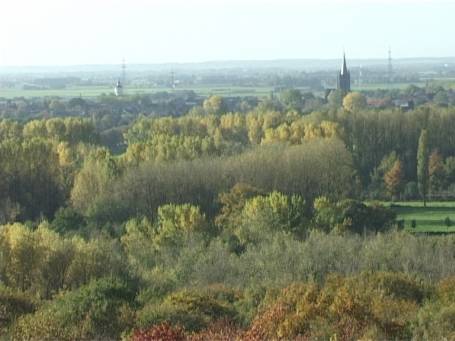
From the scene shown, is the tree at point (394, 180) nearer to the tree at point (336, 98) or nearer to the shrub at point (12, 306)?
the shrub at point (12, 306)

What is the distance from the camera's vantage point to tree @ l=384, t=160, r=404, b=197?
51.4m

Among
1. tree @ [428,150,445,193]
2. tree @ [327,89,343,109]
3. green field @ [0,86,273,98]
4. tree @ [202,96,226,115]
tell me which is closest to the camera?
tree @ [428,150,445,193]

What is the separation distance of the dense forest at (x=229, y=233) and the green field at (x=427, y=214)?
174 cm

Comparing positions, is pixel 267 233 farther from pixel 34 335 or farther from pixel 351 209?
pixel 34 335

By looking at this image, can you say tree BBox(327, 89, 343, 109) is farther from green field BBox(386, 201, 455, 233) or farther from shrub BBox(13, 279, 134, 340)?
shrub BBox(13, 279, 134, 340)

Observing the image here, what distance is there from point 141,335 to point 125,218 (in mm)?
24806

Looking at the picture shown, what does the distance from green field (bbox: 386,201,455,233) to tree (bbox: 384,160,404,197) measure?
1240mm

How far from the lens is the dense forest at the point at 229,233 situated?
15.1 metres

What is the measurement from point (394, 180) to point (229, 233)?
21247 millimetres

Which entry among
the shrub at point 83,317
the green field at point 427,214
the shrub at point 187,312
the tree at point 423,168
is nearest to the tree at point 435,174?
the tree at point 423,168

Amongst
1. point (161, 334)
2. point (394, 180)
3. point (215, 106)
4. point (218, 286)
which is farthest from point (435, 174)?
point (161, 334)

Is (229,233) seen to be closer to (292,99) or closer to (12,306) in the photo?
(12,306)

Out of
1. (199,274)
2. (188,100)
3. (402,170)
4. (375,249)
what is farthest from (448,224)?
(188,100)

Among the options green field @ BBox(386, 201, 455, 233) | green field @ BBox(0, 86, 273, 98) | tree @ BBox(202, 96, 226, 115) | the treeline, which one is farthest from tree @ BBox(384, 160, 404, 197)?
green field @ BBox(0, 86, 273, 98)
